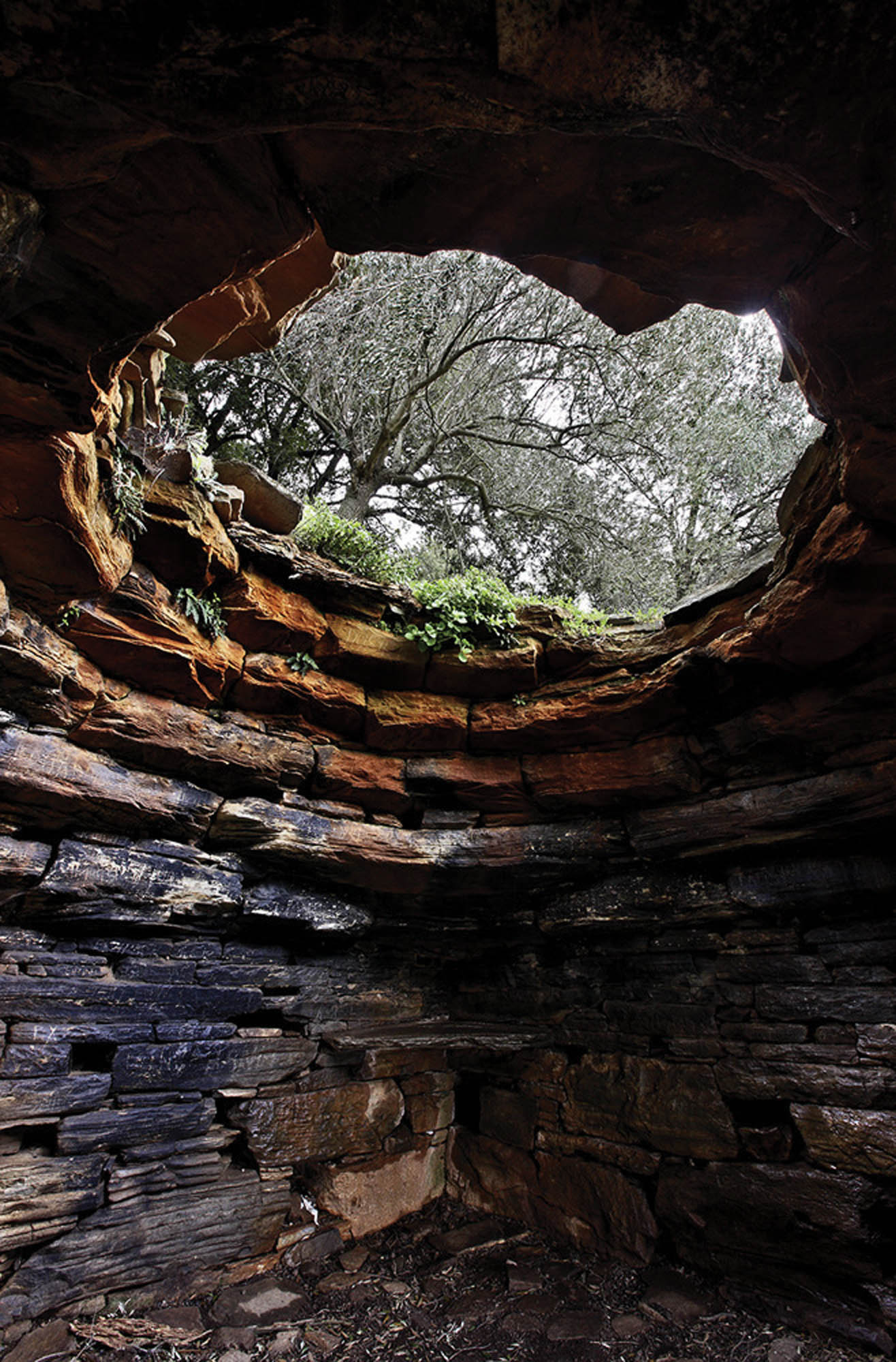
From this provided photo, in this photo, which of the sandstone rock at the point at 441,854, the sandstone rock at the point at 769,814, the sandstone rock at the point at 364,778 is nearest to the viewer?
the sandstone rock at the point at 769,814

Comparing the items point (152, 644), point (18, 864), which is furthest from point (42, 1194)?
point (152, 644)

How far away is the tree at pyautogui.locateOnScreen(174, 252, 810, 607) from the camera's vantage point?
8414mm

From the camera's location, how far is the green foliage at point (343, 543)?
21.0 ft

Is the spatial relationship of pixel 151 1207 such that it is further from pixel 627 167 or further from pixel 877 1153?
pixel 627 167

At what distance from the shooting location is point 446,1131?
6.85 m

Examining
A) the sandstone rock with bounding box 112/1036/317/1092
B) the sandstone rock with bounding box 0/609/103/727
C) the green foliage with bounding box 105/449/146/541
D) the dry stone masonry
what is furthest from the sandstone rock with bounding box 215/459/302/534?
the sandstone rock with bounding box 112/1036/317/1092

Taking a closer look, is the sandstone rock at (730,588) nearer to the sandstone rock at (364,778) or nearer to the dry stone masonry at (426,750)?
the dry stone masonry at (426,750)

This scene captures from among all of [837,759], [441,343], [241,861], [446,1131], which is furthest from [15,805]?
[441,343]

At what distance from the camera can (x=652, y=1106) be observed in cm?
562

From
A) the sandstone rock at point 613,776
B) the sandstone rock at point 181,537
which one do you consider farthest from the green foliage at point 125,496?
the sandstone rock at point 613,776

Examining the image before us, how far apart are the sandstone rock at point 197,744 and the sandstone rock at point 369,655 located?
0.86m

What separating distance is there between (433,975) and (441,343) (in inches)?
342

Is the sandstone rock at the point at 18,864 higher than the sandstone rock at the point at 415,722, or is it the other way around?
the sandstone rock at the point at 415,722

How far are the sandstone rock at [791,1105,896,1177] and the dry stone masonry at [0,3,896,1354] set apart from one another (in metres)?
0.03
